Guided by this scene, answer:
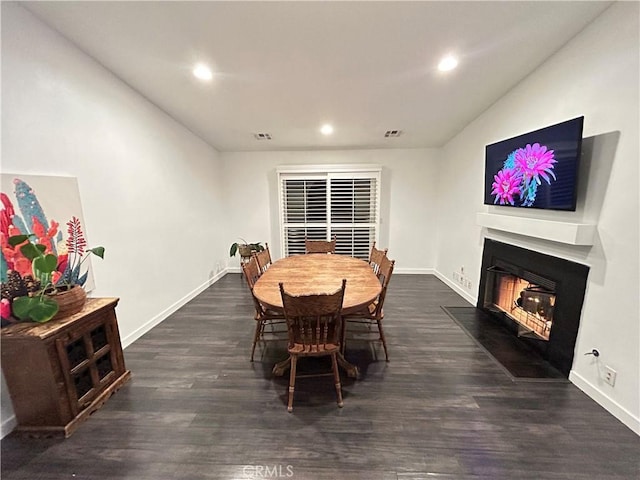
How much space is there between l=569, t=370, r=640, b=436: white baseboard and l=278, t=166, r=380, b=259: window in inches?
135

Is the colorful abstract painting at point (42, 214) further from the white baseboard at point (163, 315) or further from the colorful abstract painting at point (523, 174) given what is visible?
the colorful abstract painting at point (523, 174)

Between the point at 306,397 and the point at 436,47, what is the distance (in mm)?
2788

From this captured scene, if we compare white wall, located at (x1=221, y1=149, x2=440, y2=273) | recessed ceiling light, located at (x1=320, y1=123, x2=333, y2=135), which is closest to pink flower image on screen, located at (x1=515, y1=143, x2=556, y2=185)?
recessed ceiling light, located at (x1=320, y1=123, x2=333, y2=135)

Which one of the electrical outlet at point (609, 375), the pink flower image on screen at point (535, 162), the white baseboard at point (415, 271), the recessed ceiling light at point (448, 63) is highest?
the recessed ceiling light at point (448, 63)

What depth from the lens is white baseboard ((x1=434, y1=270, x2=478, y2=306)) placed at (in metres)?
3.52

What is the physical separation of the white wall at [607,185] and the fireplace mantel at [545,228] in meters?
0.07

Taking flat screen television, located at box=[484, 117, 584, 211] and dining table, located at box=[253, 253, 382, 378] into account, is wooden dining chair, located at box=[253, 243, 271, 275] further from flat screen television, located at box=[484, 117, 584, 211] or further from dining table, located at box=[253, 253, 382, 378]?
flat screen television, located at box=[484, 117, 584, 211]

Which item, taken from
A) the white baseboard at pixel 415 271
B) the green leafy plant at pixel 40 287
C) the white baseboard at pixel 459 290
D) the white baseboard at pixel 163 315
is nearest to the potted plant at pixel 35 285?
the green leafy plant at pixel 40 287

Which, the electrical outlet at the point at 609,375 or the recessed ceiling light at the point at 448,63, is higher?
the recessed ceiling light at the point at 448,63

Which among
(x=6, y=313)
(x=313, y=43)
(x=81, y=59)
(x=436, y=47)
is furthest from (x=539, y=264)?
(x=81, y=59)

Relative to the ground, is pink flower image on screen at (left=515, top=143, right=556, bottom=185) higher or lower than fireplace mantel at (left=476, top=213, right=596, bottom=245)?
higher

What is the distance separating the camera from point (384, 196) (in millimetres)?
5000

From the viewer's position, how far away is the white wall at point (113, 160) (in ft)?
5.39

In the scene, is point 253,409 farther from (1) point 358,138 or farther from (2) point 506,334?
(1) point 358,138
